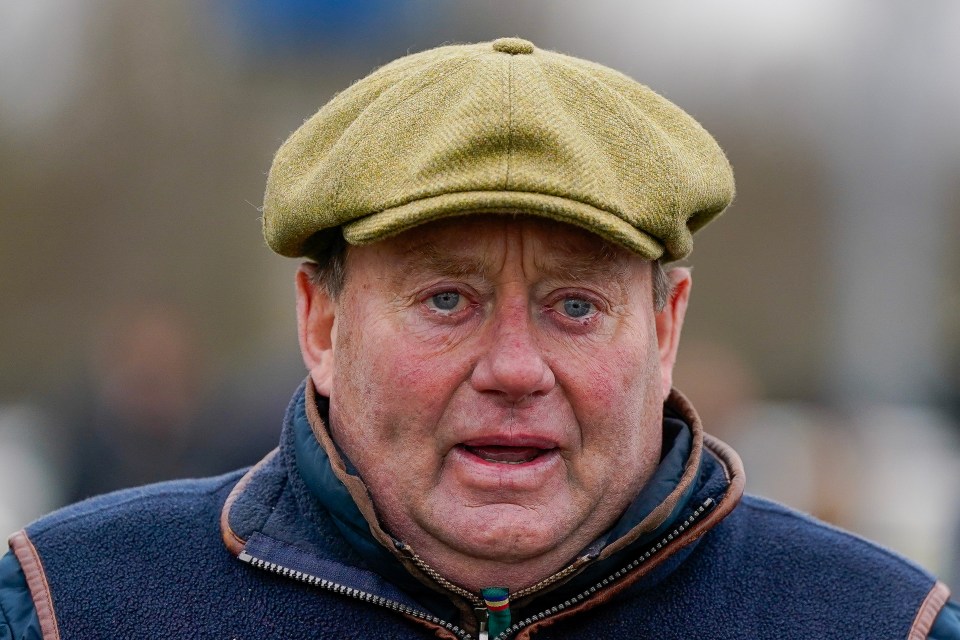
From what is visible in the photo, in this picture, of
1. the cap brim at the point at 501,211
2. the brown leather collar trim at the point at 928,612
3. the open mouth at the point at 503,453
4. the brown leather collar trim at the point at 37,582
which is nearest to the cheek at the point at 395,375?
the open mouth at the point at 503,453

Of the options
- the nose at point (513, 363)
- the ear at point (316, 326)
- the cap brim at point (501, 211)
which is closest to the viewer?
the cap brim at point (501, 211)

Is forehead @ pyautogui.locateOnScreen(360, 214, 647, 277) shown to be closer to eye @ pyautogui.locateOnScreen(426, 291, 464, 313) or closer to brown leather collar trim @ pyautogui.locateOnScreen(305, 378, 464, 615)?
eye @ pyautogui.locateOnScreen(426, 291, 464, 313)

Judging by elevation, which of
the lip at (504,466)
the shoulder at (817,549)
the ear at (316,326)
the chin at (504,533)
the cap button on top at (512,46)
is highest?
the cap button on top at (512,46)

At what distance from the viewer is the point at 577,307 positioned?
7.25ft

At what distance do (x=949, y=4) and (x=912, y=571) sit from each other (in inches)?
303

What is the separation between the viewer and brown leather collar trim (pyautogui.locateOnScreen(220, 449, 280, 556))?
90.6 inches

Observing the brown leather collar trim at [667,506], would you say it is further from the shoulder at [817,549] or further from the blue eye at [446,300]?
the blue eye at [446,300]

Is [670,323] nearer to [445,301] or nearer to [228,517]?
[445,301]

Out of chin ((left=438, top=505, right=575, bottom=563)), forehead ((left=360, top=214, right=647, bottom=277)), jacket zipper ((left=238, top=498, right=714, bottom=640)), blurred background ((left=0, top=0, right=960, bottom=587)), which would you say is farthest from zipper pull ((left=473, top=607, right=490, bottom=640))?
blurred background ((left=0, top=0, right=960, bottom=587))

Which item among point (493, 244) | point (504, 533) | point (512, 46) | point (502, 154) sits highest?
point (512, 46)

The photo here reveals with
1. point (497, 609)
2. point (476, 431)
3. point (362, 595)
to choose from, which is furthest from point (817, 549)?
point (362, 595)

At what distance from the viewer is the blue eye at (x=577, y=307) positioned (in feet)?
7.23

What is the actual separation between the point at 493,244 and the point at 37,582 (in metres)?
1.08

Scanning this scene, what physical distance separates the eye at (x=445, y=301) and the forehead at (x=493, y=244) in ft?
0.16
